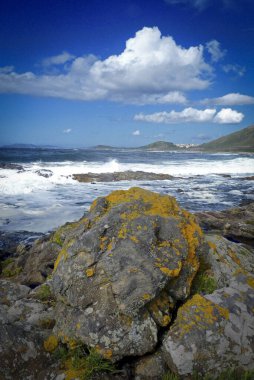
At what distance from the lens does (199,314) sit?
379 cm

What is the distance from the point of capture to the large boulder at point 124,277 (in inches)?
149

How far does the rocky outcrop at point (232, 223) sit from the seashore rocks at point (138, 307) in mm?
7730

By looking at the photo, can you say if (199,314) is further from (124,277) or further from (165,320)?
(124,277)

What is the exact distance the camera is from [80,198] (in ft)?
71.7

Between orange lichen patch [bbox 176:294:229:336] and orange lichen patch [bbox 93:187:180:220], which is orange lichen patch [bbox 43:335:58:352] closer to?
orange lichen patch [bbox 176:294:229:336]

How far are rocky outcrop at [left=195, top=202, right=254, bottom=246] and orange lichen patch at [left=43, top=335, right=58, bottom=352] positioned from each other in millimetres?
9622

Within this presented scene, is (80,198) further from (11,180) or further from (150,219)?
(150,219)

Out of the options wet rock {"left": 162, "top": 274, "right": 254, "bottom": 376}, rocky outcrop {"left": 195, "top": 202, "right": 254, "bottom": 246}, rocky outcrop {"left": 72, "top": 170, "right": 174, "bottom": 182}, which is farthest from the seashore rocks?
rocky outcrop {"left": 72, "top": 170, "right": 174, "bottom": 182}

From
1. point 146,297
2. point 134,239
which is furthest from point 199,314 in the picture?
point 134,239

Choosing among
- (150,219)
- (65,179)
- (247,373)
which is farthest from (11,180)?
(247,373)

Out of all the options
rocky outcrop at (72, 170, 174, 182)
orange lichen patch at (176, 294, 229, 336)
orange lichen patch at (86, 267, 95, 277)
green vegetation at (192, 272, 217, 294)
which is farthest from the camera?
rocky outcrop at (72, 170, 174, 182)

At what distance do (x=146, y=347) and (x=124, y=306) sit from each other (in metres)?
0.62

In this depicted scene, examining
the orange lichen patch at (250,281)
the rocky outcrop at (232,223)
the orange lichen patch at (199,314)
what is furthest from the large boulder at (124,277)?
the rocky outcrop at (232,223)

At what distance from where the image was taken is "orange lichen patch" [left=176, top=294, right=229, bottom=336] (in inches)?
146
